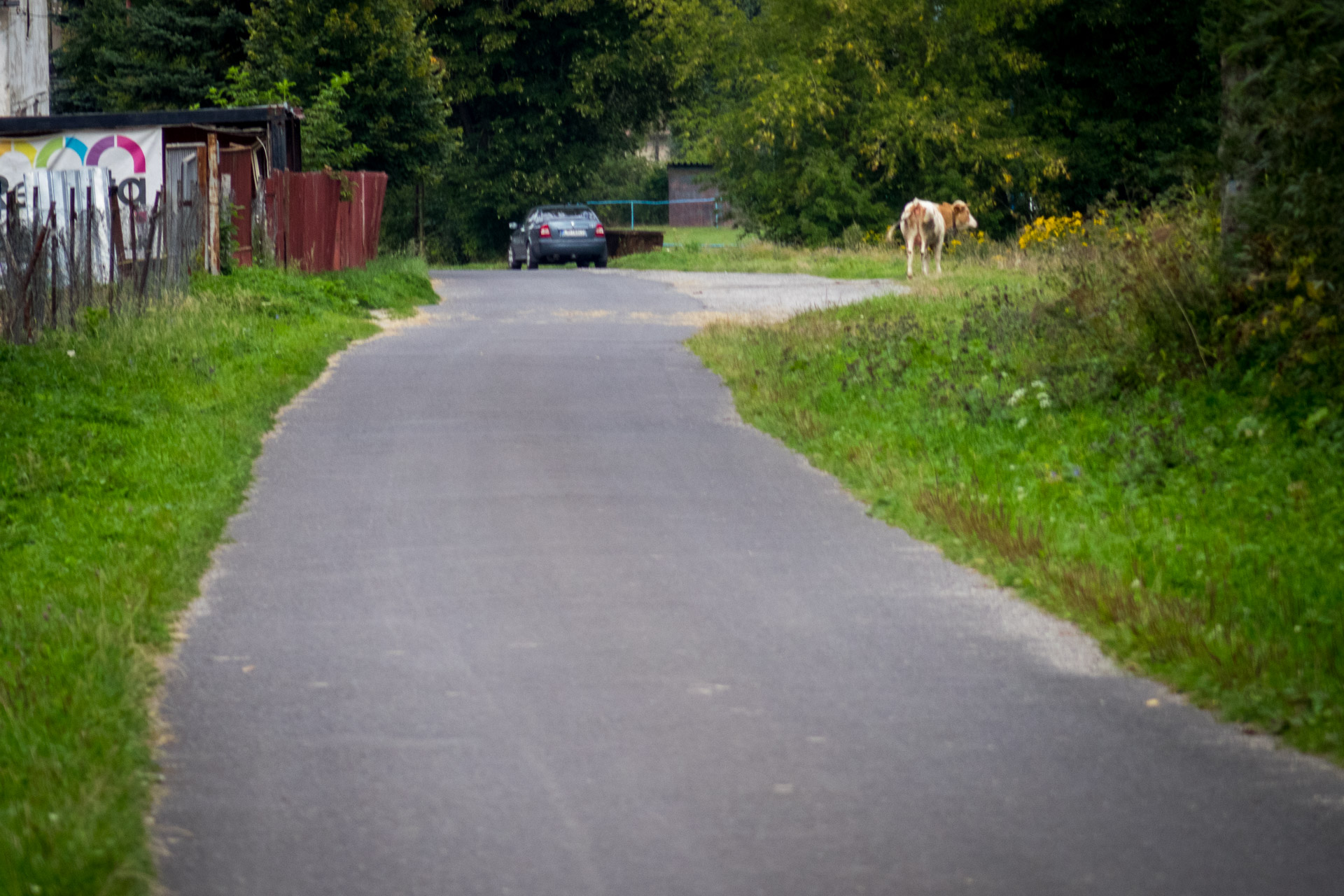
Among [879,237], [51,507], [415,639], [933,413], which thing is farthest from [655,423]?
[879,237]

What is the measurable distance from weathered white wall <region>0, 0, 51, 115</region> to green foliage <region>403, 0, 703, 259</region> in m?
13.4

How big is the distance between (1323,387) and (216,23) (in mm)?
30707

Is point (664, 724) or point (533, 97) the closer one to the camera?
point (664, 724)

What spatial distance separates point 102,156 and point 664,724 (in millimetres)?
17190

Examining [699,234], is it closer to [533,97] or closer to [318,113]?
[533,97]

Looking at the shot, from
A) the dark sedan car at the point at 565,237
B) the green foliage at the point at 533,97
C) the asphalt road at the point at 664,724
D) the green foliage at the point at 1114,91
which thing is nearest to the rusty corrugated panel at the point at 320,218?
the dark sedan car at the point at 565,237

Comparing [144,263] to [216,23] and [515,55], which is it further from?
[515,55]

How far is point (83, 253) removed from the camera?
1423 cm

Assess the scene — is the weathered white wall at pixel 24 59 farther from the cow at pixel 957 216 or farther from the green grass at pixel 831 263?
the cow at pixel 957 216

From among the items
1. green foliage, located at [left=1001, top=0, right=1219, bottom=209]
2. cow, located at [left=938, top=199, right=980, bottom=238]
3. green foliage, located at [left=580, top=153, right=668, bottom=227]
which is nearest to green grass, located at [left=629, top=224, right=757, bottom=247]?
green foliage, located at [left=580, top=153, right=668, bottom=227]

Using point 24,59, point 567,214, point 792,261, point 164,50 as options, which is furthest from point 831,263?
point 24,59

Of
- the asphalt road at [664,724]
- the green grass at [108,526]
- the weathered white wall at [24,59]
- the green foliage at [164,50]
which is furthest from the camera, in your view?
the green foliage at [164,50]

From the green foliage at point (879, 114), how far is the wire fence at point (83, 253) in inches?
879

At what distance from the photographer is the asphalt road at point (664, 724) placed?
3.93 meters
